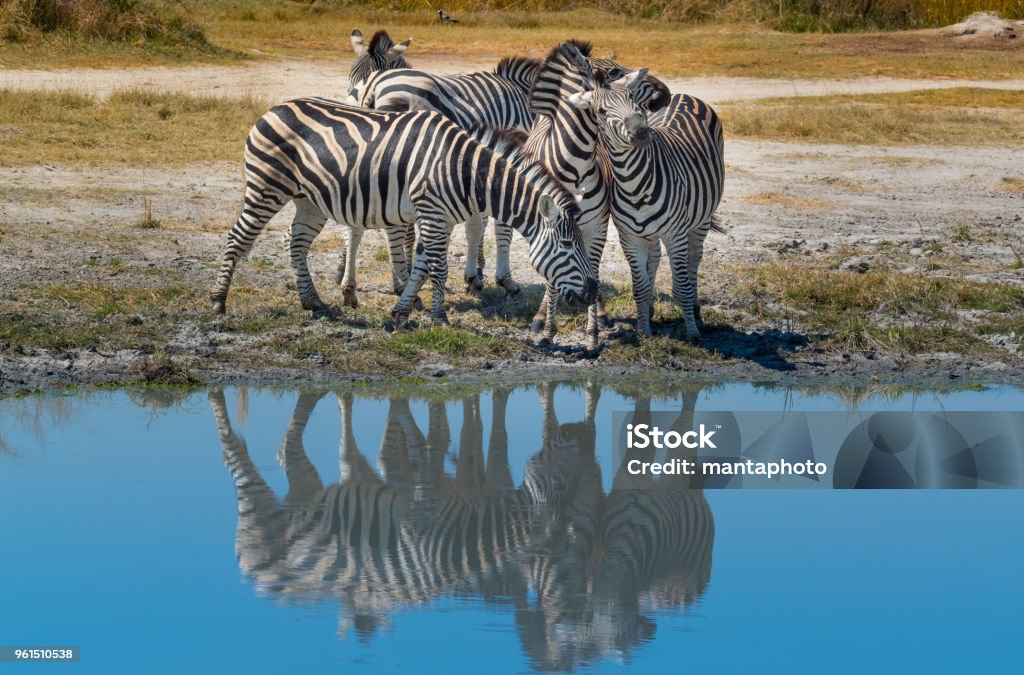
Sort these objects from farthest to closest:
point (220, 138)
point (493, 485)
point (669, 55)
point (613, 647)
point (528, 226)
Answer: point (669, 55), point (220, 138), point (528, 226), point (493, 485), point (613, 647)

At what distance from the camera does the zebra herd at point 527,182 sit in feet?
29.5

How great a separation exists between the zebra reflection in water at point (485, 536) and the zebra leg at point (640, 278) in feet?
6.32

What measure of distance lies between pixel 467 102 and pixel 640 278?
101 inches

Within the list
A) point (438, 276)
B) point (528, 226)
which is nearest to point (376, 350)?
point (438, 276)

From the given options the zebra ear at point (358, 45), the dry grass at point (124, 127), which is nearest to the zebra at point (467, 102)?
the zebra ear at point (358, 45)

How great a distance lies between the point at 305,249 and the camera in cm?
1016

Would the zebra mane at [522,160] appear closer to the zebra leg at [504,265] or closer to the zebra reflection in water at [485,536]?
the zebra leg at [504,265]

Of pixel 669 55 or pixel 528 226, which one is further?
pixel 669 55

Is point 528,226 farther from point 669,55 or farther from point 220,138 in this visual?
point 669,55

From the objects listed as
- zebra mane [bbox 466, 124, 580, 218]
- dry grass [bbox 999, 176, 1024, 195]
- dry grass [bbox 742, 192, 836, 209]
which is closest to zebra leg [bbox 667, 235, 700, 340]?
zebra mane [bbox 466, 124, 580, 218]

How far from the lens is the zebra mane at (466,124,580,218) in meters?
8.92

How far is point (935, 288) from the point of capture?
10742mm

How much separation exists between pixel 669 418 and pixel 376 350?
217 centimetres

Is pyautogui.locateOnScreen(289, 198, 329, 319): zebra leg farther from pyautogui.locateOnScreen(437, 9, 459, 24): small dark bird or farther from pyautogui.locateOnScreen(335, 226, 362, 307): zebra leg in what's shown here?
pyautogui.locateOnScreen(437, 9, 459, 24): small dark bird
